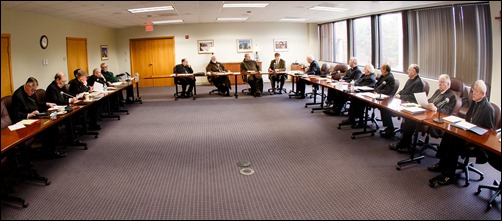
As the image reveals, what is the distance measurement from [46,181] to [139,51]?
1043 centimetres

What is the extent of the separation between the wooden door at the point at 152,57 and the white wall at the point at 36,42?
3.22 m

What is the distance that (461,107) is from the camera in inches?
207

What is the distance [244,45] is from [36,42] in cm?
767

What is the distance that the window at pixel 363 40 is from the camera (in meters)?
10.5

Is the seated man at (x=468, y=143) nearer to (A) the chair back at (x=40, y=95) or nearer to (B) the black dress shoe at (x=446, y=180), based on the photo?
(B) the black dress shoe at (x=446, y=180)

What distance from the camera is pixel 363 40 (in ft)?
35.6

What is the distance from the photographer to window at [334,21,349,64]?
A: 12.0 meters

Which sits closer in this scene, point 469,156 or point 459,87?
point 469,156

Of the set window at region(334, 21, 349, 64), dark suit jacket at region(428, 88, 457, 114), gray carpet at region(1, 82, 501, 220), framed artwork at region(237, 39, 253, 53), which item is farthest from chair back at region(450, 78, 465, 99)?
framed artwork at region(237, 39, 253, 53)

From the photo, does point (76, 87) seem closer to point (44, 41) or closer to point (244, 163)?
point (44, 41)

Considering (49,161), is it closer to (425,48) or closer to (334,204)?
(334,204)

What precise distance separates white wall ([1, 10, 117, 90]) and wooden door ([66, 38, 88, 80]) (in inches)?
5.4

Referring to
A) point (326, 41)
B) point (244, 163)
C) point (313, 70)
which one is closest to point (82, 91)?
point (244, 163)

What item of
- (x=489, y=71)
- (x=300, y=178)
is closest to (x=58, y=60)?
(x=300, y=178)
